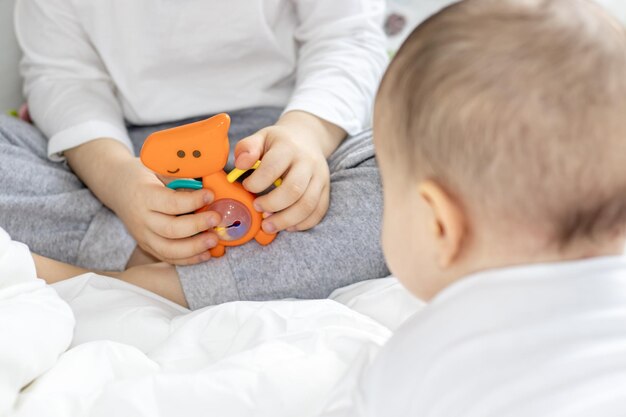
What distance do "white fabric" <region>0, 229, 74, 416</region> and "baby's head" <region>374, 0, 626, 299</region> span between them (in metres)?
0.35

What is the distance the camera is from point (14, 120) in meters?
1.10

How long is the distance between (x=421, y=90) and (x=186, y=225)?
1.28 ft

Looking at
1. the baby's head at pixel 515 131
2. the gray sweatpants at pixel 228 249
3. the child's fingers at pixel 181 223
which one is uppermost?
the baby's head at pixel 515 131

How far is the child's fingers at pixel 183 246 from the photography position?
0.87 metres

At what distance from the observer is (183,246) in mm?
873

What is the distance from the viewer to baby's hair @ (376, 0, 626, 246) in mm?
496

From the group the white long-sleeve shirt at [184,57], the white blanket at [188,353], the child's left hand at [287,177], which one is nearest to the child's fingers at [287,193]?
the child's left hand at [287,177]

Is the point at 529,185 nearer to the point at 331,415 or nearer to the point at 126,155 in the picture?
the point at 331,415

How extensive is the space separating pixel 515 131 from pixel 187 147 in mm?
376

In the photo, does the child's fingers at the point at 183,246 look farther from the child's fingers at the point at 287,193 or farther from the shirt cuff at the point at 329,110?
the shirt cuff at the point at 329,110

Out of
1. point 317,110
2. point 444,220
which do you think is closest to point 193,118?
point 317,110

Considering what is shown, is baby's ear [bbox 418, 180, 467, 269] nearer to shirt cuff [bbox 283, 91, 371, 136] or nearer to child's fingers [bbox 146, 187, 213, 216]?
child's fingers [bbox 146, 187, 213, 216]

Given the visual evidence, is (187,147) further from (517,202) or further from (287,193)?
(517,202)

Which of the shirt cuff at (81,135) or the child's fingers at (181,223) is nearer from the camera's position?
the child's fingers at (181,223)
